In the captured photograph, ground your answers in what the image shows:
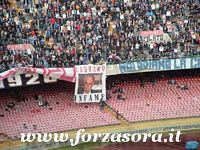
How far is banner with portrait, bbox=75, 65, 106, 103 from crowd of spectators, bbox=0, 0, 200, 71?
0.75 metres

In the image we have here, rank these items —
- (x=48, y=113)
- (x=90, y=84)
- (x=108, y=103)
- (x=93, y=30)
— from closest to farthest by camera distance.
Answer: (x=48, y=113) < (x=90, y=84) < (x=108, y=103) < (x=93, y=30)

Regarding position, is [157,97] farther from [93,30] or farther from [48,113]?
[48,113]

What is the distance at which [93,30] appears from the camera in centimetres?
3638

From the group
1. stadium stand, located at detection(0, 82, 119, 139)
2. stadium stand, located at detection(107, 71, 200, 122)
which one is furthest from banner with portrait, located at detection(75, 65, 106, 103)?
stadium stand, located at detection(107, 71, 200, 122)

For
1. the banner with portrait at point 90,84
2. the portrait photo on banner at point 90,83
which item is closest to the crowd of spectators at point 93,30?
the banner with portrait at point 90,84

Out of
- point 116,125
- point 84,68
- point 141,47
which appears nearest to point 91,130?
point 116,125

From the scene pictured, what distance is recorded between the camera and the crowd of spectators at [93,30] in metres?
34.6

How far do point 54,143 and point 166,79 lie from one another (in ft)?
33.1

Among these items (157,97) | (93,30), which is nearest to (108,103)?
(157,97)

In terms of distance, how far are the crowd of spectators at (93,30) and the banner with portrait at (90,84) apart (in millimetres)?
750

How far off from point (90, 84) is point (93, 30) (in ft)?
13.6

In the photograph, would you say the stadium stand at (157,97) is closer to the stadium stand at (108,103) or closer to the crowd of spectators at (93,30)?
the stadium stand at (108,103)

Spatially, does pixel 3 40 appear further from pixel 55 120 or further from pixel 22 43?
pixel 55 120

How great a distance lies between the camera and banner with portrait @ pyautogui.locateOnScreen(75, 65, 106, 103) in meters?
34.1
